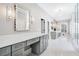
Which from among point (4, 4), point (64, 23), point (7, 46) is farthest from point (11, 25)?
point (64, 23)

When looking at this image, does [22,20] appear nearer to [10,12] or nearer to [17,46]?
[10,12]

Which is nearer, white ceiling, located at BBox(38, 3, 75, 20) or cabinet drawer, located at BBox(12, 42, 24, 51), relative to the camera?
cabinet drawer, located at BBox(12, 42, 24, 51)

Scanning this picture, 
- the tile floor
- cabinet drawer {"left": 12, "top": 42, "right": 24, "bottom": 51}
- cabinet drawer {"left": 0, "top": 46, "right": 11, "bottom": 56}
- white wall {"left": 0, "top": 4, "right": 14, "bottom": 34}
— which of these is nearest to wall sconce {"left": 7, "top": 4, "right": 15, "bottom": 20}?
white wall {"left": 0, "top": 4, "right": 14, "bottom": 34}

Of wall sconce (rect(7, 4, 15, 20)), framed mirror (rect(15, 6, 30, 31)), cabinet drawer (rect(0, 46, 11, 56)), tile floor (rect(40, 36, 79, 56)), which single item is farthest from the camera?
tile floor (rect(40, 36, 79, 56))

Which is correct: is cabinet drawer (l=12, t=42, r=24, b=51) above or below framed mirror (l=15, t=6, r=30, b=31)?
below

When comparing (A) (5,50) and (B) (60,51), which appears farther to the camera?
(B) (60,51)

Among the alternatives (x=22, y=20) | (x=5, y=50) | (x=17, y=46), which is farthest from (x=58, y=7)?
(x=5, y=50)

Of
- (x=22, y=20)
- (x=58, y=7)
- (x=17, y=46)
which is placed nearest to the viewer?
(x=17, y=46)

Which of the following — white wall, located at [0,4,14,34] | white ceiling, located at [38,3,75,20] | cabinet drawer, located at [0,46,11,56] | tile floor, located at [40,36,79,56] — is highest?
white ceiling, located at [38,3,75,20]

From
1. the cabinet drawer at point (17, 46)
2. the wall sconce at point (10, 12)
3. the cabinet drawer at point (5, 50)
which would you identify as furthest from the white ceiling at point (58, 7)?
the cabinet drawer at point (5, 50)

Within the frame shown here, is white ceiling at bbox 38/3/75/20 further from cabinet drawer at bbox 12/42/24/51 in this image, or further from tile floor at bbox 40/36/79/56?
cabinet drawer at bbox 12/42/24/51

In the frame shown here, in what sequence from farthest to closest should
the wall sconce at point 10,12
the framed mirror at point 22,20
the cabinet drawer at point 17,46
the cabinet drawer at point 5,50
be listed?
the framed mirror at point 22,20
the wall sconce at point 10,12
the cabinet drawer at point 17,46
the cabinet drawer at point 5,50

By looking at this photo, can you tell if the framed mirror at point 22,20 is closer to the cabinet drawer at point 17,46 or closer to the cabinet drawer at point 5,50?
the cabinet drawer at point 17,46

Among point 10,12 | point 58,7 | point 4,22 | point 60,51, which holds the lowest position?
point 60,51
